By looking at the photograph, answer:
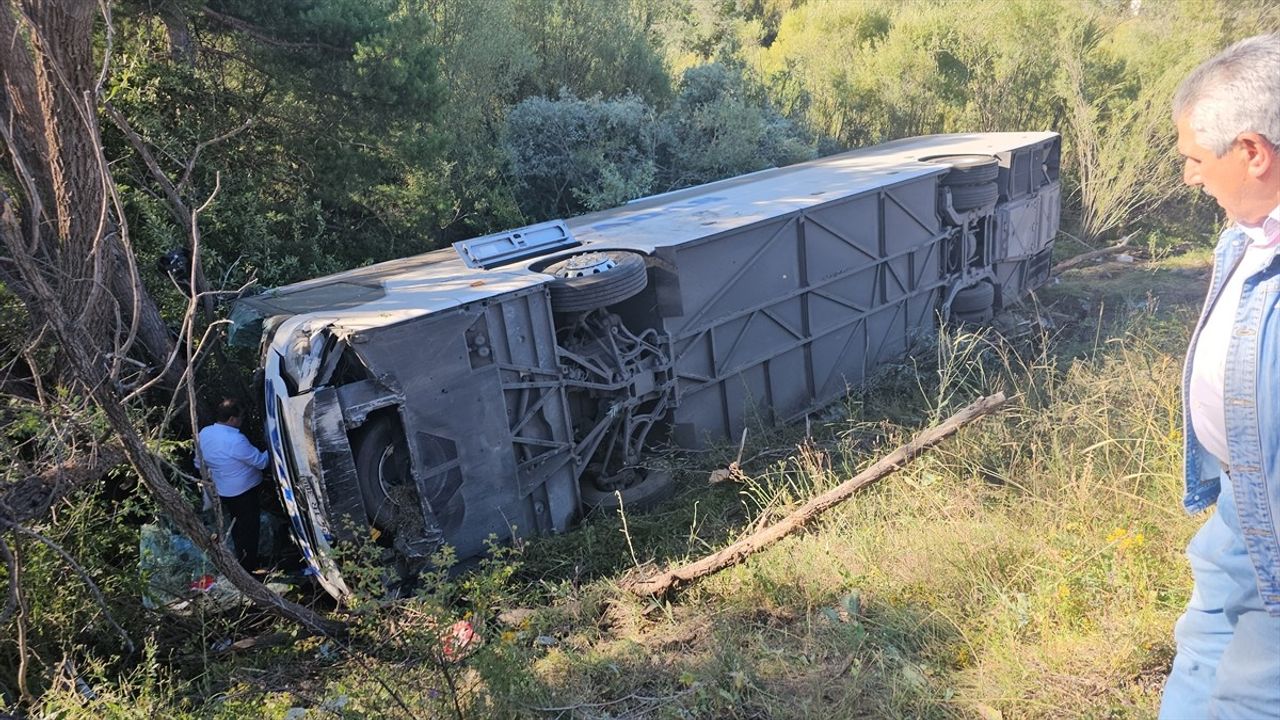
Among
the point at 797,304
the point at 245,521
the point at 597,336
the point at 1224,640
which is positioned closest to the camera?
the point at 1224,640

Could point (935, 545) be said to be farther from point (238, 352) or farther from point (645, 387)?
point (238, 352)

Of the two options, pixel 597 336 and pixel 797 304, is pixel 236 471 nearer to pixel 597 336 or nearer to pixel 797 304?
pixel 597 336

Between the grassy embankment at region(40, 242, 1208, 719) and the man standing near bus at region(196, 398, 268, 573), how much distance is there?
1.32 m

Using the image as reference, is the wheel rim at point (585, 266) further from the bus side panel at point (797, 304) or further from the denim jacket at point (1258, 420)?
the denim jacket at point (1258, 420)

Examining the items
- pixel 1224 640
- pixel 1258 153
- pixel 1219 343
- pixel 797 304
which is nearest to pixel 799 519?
pixel 1224 640

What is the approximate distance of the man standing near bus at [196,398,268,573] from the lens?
19.0 feet

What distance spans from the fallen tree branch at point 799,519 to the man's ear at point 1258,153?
3024 millimetres

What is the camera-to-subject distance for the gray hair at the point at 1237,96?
189cm

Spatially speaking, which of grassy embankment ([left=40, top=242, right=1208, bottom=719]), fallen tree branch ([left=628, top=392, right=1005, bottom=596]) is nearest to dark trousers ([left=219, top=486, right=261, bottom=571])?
grassy embankment ([left=40, top=242, right=1208, bottom=719])

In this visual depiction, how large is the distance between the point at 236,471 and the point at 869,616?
4232 millimetres

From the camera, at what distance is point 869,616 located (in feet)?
13.5

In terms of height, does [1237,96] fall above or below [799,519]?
above

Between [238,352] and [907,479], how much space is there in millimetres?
5263

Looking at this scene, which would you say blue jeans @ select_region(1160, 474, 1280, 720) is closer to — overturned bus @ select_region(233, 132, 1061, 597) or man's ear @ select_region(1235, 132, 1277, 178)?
man's ear @ select_region(1235, 132, 1277, 178)
